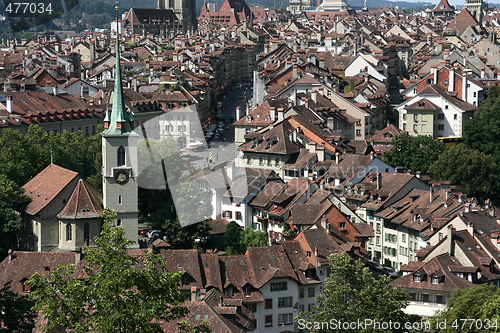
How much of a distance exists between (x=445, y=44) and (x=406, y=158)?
90.3 m

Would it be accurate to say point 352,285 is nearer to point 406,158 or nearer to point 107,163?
point 107,163

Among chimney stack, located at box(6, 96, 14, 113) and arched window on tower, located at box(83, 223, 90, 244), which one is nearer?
arched window on tower, located at box(83, 223, 90, 244)

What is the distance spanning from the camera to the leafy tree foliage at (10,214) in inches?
2699

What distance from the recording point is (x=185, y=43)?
603 feet

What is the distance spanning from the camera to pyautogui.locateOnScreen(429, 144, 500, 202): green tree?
3509 inches

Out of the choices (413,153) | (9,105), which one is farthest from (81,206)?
(413,153)

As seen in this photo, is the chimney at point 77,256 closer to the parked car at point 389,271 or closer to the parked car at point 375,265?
the parked car at point 375,265

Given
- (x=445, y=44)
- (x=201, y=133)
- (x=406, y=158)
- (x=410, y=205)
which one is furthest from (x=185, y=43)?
(x=410, y=205)

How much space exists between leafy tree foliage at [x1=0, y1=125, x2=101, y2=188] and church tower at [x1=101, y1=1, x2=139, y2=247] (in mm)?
12050

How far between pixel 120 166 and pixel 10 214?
798 cm

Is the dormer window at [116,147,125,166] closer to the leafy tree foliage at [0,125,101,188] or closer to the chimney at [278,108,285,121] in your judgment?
the leafy tree foliage at [0,125,101,188]

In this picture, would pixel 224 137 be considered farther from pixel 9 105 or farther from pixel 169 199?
pixel 169 199

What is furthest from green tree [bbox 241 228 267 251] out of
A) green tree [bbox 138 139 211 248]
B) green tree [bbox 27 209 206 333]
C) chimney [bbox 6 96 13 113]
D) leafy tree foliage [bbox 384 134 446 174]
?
green tree [bbox 27 209 206 333]

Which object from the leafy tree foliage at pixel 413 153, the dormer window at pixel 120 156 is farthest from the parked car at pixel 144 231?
the leafy tree foliage at pixel 413 153
